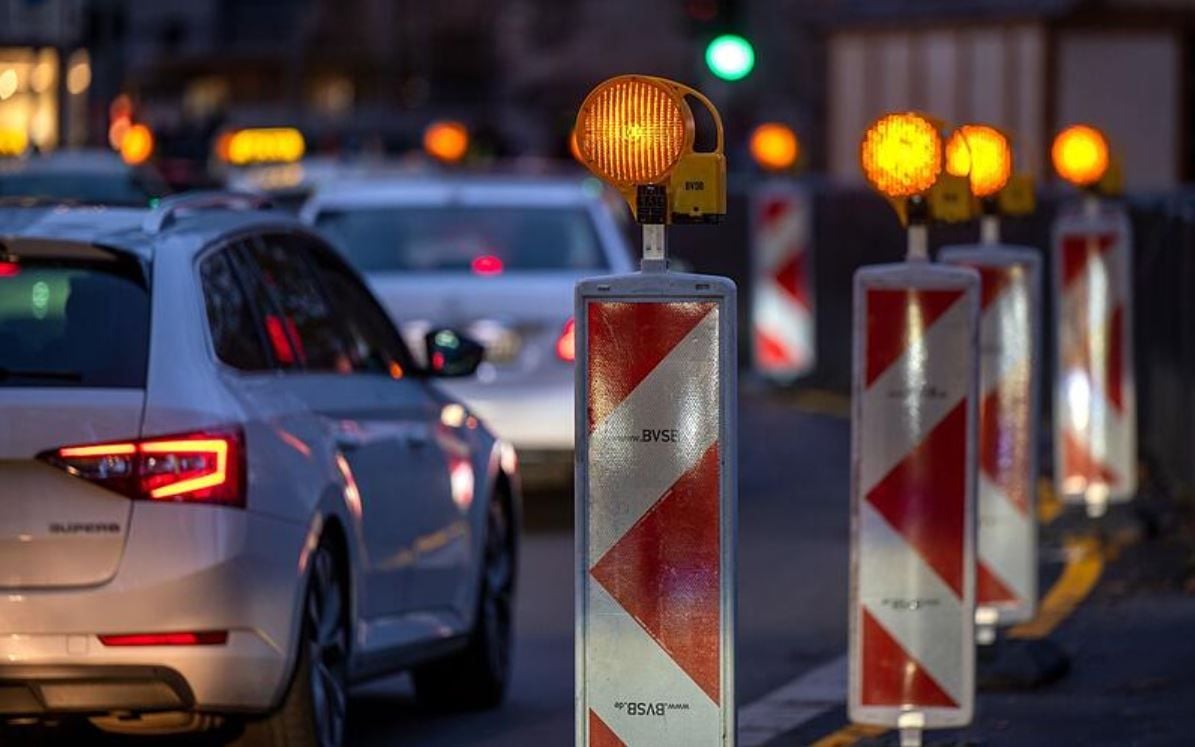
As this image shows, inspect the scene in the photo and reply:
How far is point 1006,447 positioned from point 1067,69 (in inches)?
951

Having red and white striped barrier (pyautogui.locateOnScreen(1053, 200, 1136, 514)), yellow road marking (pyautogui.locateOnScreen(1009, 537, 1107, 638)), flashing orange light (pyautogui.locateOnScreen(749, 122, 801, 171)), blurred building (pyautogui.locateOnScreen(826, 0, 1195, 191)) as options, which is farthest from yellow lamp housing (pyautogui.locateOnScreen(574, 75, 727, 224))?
blurred building (pyautogui.locateOnScreen(826, 0, 1195, 191))

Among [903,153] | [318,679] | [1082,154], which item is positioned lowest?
[318,679]

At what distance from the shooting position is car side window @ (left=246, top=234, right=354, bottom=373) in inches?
348

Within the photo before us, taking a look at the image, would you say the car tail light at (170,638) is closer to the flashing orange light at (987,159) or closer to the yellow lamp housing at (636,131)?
the yellow lamp housing at (636,131)

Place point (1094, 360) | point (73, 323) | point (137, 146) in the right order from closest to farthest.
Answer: point (73, 323)
point (1094, 360)
point (137, 146)

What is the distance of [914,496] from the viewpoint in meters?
8.43

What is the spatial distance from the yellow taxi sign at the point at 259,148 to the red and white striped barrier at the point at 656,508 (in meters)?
32.0

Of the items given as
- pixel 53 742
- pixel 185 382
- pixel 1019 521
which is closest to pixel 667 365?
pixel 185 382

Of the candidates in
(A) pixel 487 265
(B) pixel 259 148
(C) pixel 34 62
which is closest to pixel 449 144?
(C) pixel 34 62

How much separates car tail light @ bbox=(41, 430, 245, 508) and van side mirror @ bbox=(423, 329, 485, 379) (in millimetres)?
1994

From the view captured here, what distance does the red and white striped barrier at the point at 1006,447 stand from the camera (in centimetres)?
1039

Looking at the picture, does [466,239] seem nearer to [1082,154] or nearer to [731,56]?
[1082,154]

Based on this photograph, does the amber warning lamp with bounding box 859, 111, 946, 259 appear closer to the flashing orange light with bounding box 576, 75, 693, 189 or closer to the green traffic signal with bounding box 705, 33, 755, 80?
the flashing orange light with bounding box 576, 75, 693, 189

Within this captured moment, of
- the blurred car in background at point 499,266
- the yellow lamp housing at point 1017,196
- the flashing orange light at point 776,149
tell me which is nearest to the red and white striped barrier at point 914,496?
the yellow lamp housing at point 1017,196
